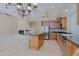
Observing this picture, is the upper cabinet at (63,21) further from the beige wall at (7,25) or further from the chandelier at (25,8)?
the beige wall at (7,25)

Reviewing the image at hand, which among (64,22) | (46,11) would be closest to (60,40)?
(64,22)

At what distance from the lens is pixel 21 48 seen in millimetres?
891

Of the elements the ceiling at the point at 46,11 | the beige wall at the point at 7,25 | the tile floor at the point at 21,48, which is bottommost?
the tile floor at the point at 21,48

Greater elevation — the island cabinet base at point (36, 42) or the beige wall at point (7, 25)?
the beige wall at point (7, 25)

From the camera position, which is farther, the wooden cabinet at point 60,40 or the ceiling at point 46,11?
the wooden cabinet at point 60,40

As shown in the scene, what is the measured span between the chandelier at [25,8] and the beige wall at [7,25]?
88 millimetres

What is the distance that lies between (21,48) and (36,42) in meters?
0.16

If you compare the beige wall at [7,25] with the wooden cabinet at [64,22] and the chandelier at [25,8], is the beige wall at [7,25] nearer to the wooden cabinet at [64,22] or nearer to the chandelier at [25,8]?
the chandelier at [25,8]

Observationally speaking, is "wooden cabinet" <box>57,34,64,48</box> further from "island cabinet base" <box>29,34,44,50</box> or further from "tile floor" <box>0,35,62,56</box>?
"island cabinet base" <box>29,34,44,50</box>

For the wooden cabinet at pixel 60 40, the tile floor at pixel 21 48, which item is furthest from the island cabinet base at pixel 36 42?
the wooden cabinet at pixel 60 40

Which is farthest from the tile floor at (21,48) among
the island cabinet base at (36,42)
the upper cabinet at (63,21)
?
the upper cabinet at (63,21)

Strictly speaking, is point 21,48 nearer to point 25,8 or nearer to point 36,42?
point 36,42

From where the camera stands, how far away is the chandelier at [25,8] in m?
0.83

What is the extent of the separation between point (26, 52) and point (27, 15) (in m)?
0.31
